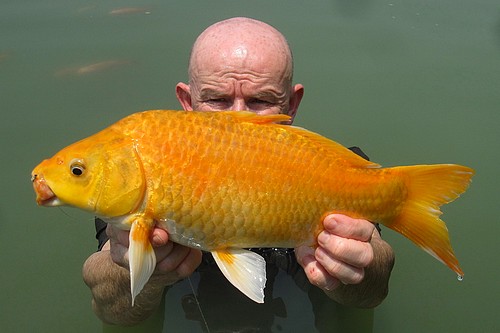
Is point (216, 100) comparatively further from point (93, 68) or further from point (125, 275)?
point (93, 68)

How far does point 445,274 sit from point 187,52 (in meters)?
3.36

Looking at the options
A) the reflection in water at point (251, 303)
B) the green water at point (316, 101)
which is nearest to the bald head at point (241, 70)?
the reflection in water at point (251, 303)

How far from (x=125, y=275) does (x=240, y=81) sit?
0.90m

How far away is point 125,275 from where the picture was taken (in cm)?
181

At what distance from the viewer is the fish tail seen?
1.22 meters

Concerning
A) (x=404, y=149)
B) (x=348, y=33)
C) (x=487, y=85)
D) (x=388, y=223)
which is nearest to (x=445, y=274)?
(x=404, y=149)

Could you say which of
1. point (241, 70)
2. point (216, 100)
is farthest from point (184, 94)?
point (241, 70)

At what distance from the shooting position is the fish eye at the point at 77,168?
121cm

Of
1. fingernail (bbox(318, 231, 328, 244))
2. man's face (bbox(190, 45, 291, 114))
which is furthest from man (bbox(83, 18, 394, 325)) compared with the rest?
fingernail (bbox(318, 231, 328, 244))

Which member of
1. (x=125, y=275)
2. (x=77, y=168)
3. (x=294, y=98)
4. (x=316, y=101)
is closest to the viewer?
(x=77, y=168)

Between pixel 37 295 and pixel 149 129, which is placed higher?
pixel 149 129

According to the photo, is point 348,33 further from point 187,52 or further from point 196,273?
point 196,273

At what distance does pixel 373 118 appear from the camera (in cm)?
446

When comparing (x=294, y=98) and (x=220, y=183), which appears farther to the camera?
(x=294, y=98)
